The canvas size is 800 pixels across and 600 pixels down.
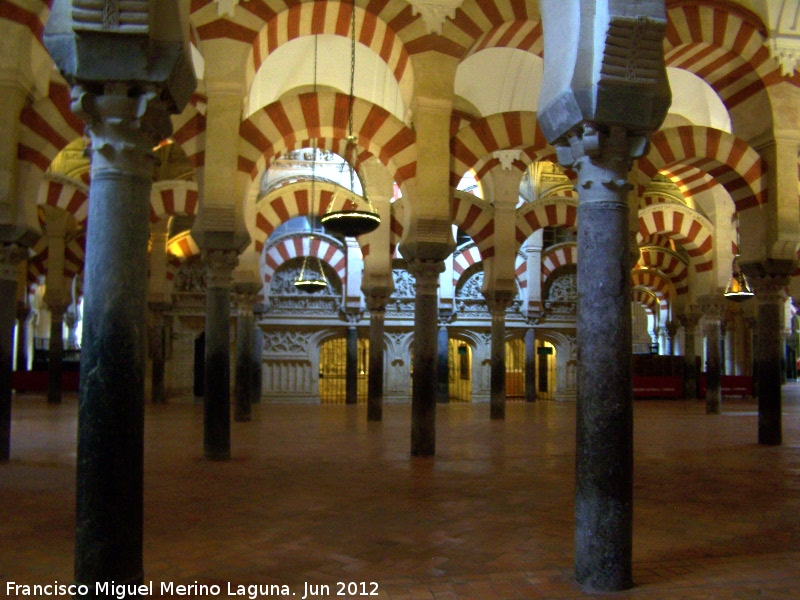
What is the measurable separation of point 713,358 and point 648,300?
11186 mm

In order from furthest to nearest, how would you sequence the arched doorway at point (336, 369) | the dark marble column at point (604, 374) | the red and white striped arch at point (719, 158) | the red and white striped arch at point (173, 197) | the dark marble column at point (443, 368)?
the arched doorway at point (336, 369), the dark marble column at point (443, 368), the red and white striped arch at point (173, 197), the red and white striped arch at point (719, 158), the dark marble column at point (604, 374)

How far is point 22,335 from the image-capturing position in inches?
727

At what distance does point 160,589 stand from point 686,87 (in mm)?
9592

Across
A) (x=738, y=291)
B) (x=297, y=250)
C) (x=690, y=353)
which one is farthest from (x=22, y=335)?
(x=738, y=291)

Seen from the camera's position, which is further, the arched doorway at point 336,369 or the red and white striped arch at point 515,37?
the arched doorway at point 336,369

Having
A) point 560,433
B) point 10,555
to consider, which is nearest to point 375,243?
point 560,433

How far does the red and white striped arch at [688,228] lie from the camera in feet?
42.7

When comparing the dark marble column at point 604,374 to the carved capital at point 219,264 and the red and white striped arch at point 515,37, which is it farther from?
the red and white striped arch at point 515,37

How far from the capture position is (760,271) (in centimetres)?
805

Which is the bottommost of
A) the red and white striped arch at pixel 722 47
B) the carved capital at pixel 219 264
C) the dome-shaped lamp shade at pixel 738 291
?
the carved capital at pixel 219 264

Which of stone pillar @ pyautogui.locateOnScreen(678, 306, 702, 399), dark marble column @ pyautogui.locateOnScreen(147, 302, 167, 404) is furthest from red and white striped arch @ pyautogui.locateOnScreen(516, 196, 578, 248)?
dark marble column @ pyautogui.locateOnScreen(147, 302, 167, 404)

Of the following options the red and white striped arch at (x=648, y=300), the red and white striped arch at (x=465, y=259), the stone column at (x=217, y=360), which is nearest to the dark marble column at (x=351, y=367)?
the red and white striped arch at (x=465, y=259)

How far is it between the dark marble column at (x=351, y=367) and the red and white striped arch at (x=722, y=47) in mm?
9582

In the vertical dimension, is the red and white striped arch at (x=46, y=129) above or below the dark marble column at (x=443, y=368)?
above
